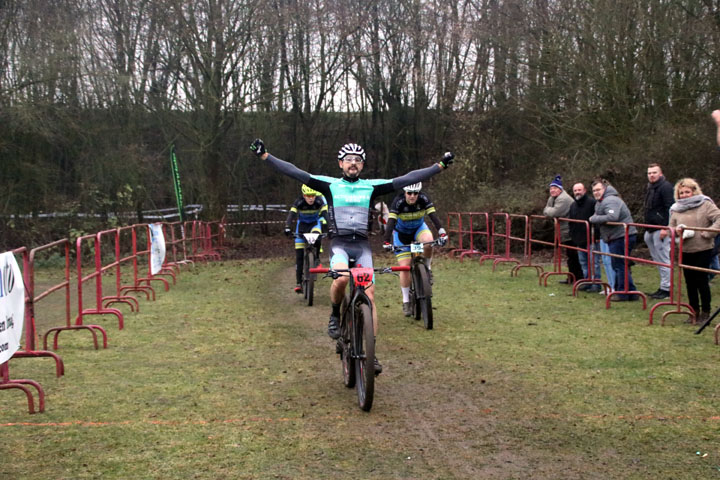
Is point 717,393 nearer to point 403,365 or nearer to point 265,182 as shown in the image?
point 403,365

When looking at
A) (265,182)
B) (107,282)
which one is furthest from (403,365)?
(265,182)

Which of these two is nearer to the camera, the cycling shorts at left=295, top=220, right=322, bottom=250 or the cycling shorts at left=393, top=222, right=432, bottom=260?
the cycling shorts at left=393, top=222, right=432, bottom=260

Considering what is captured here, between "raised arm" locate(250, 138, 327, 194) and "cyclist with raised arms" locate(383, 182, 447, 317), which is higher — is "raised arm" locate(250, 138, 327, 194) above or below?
above

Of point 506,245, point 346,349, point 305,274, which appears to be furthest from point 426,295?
point 506,245

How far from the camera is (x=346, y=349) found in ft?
22.6

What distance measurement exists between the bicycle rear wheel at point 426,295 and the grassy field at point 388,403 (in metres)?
0.16

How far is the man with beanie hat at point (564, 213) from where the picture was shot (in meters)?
14.2

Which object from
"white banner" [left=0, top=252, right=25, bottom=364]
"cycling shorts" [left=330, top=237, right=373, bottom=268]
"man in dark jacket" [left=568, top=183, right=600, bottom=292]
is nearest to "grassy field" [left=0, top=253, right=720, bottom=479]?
"white banner" [left=0, top=252, right=25, bottom=364]

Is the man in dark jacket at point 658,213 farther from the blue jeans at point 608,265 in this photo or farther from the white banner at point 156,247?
the white banner at point 156,247

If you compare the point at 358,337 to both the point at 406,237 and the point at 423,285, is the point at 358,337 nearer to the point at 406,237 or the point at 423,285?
the point at 423,285

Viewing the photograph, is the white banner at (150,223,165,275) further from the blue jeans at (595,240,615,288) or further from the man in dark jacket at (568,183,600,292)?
the blue jeans at (595,240,615,288)

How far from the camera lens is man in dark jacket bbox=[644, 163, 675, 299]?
12.1 metres

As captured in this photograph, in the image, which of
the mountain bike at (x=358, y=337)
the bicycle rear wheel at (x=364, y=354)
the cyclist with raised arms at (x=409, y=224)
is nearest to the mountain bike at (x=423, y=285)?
the cyclist with raised arms at (x=409, y=224)

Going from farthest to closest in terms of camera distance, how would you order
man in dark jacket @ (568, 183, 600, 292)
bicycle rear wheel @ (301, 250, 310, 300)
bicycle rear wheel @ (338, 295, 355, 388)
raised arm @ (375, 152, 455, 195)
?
man in dark jacket @ (568, 183, 600, 292)
bicycle rear wheel @ (301, 250, 310, 300)
raised arm @ (375, 152, 455, 195)
bicycle rear wheel @ (338, 295, 355, 388)
